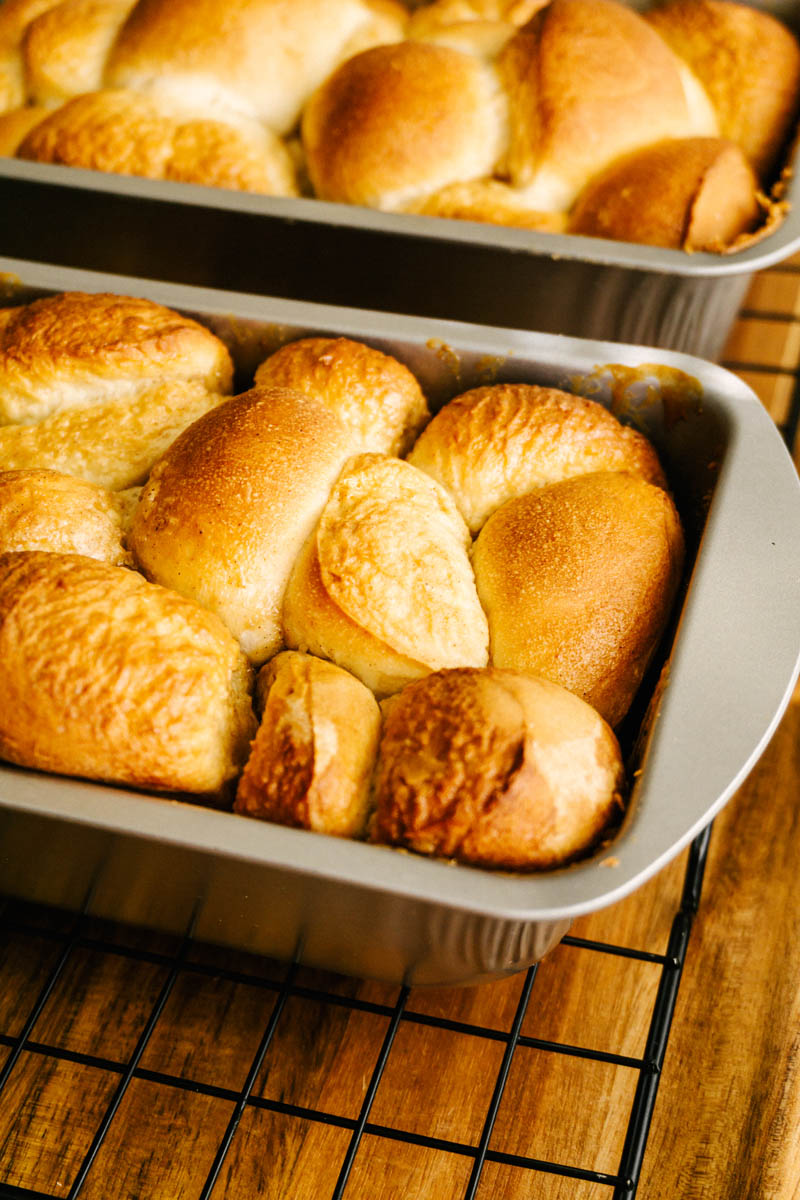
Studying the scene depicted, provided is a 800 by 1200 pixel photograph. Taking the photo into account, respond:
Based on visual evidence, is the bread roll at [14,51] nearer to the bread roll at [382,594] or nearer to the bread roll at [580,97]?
the bread roll at [580,97]

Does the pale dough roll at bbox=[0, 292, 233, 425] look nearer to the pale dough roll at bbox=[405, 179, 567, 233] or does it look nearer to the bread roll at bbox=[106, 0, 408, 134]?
the pale dough roll at bbox=[405, 179, 567, 233]

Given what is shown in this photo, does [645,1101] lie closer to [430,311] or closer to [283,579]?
[283,579]

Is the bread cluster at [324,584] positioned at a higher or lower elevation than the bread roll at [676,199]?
lower

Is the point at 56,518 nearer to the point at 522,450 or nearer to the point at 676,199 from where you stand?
the point at 522,450

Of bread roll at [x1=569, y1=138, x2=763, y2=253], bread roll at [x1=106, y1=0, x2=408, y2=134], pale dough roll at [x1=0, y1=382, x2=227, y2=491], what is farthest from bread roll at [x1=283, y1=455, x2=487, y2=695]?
bread roll at [x1=106, y1=0, x2=408, y2=134]

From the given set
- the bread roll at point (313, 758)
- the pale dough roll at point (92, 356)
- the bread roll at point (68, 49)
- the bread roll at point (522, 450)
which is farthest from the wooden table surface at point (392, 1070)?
the bread roll at point (68, 49)
